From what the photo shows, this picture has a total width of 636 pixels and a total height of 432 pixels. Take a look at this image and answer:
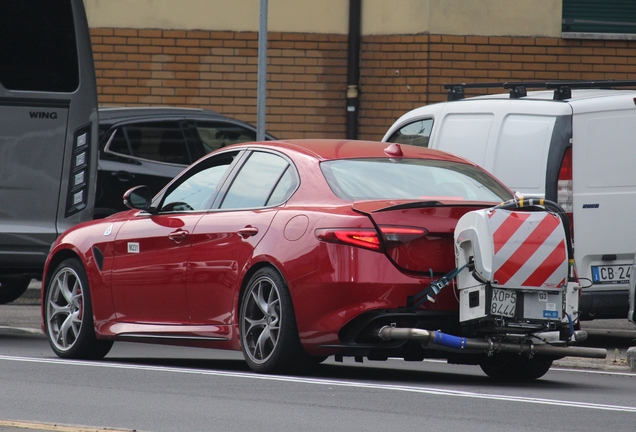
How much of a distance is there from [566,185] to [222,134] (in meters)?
5.26

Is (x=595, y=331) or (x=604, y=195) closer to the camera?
(x=604, y=195)

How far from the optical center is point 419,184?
8578 millimetres

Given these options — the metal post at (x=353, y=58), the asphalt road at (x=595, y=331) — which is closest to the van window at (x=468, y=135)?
the asphalt road at (x=595, y=331)

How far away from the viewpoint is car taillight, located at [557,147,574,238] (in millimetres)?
10805

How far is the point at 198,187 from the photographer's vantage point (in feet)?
31.2

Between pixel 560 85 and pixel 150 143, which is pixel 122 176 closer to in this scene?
pixel 150 143

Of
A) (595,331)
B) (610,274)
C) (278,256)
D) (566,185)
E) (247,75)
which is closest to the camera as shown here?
(278,256)

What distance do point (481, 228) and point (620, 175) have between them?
3.42m

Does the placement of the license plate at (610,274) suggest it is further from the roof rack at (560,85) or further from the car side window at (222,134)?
the car side window at (222,134)

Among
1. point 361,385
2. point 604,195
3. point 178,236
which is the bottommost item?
point 361,385

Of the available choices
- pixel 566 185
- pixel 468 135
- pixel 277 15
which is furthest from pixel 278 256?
pixel 277 15

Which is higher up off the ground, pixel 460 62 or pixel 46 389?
pixel 460 62

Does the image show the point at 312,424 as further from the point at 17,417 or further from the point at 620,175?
Result: the point at 620,175

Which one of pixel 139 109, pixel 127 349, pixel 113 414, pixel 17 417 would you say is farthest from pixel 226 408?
pixel 139 109
